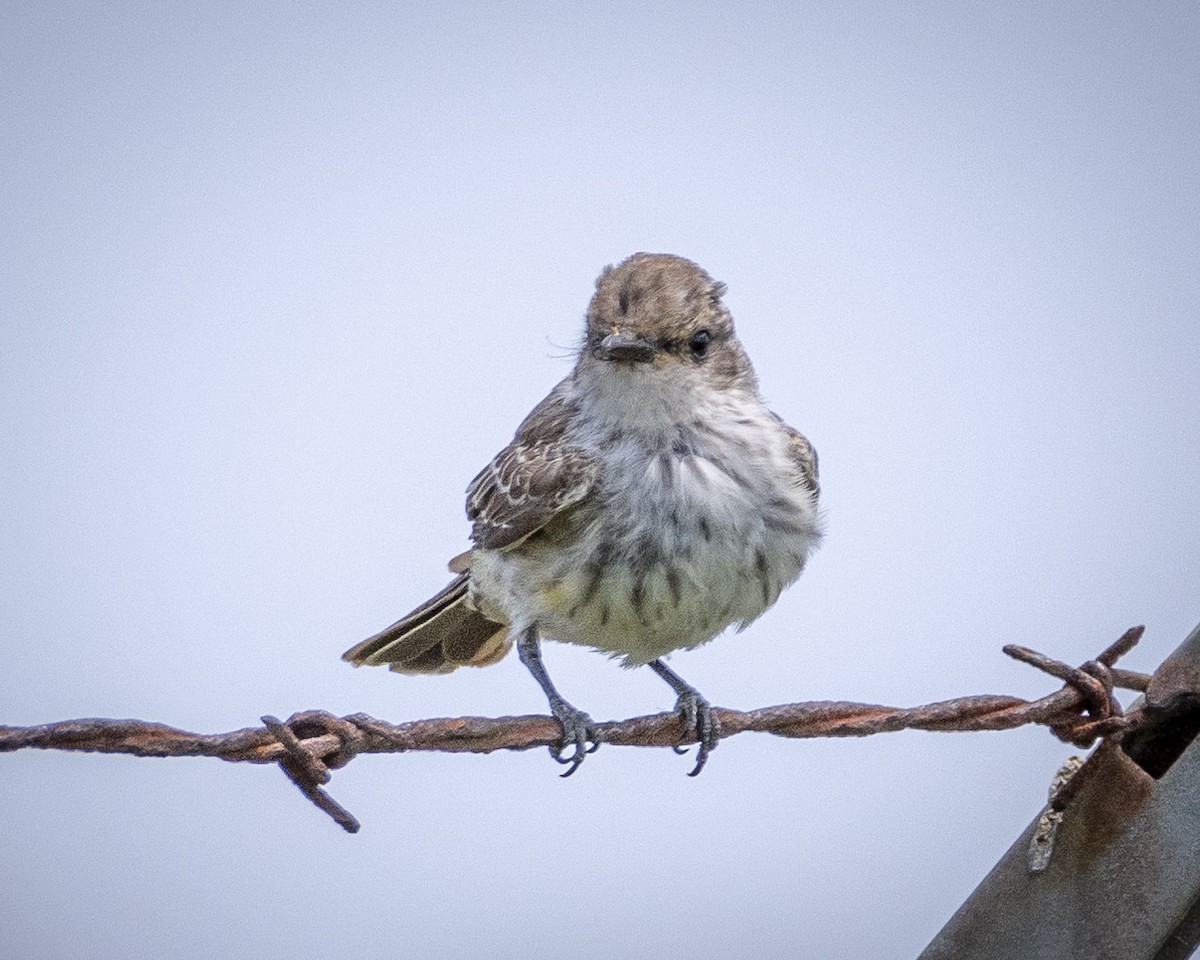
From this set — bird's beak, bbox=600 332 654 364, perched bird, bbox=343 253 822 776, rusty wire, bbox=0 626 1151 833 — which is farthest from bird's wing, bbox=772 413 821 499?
rusty wire, bbox=0 626 1151 833

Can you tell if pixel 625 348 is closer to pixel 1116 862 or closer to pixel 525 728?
pixel 525 728

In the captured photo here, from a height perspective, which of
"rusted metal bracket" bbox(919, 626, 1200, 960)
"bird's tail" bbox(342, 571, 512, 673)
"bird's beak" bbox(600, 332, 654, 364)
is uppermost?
"bird's beak" bbox(600, 332, 654, 364)

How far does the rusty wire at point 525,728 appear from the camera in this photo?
3.42 metres

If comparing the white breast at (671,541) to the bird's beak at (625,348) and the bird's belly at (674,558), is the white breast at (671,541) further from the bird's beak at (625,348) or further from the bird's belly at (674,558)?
the bird's beak at (625,348)

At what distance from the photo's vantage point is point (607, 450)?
221 inches

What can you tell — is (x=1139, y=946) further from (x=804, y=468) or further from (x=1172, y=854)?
(x=804, y=468)

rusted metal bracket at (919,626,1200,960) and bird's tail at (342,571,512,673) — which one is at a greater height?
bird's tail at (342,571,512,673)

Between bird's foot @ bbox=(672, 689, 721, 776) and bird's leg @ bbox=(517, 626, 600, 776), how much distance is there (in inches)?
4.4

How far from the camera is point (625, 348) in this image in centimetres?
544

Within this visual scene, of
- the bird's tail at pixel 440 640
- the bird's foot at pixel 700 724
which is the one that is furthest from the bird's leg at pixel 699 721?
the bird's tail at pixel 440 640

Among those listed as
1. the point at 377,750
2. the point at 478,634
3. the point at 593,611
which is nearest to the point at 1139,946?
→ the point at 377,750

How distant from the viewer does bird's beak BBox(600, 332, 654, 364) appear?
543 cm

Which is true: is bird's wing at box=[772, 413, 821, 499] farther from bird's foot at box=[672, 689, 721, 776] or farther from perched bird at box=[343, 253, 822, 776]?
bird's foot at box=[672, 689, 721, 776]

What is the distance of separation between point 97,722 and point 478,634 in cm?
328
